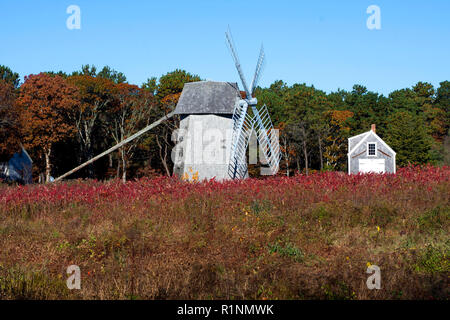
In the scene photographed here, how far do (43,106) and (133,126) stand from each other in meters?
9.48

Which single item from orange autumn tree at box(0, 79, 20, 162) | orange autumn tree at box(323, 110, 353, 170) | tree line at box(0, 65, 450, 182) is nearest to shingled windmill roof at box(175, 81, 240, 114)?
orange autumn tree at box(0, 79, 20, 162)

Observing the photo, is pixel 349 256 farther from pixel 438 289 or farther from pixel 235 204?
pixel 235 204

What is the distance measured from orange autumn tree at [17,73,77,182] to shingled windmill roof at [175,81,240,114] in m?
14.3

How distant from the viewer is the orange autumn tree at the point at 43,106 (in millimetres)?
33500

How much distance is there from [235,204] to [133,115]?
3184cm

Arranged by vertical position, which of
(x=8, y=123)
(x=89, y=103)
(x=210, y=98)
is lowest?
(x=8, y=123)

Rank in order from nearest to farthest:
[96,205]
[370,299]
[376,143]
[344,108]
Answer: [370,299] < [96,205] < [376,143] < [344,108]

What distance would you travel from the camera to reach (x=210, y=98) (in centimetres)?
2427

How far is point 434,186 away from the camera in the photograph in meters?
13.8

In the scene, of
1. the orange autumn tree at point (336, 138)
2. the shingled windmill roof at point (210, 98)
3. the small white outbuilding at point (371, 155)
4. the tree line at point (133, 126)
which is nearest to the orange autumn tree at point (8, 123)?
the tree line at point (133, 126)

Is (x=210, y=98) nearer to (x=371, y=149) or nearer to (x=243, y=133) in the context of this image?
(x=243, y=133)

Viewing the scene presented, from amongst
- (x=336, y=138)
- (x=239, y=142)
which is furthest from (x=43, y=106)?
(x=336, y=138)

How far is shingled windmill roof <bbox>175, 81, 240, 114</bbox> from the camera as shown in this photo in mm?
24000
